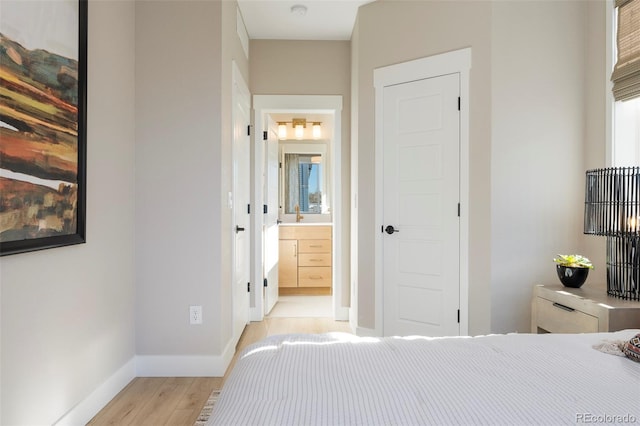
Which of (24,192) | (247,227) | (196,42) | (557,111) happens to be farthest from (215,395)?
(557,111)

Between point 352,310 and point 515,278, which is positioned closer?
point 515,278

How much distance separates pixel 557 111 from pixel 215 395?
283 cm

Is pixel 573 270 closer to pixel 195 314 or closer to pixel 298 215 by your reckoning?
pixel 195 314

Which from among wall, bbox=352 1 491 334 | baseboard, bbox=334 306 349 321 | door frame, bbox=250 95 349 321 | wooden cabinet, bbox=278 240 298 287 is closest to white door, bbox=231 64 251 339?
door frame, bbox=250 95 349 321

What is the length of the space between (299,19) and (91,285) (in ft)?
8.84

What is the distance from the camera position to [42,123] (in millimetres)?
1654

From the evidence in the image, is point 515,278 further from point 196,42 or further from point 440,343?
point 196,42

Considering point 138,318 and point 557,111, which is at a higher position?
point 557,111

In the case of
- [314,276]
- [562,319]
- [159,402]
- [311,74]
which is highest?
[311,74]

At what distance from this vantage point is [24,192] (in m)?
1.55

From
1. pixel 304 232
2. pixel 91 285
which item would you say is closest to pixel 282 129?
pixel 304 232

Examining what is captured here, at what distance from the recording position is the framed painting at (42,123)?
1460mm

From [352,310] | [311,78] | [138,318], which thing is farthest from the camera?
[311,78]

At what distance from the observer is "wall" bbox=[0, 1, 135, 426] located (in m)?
1.54
